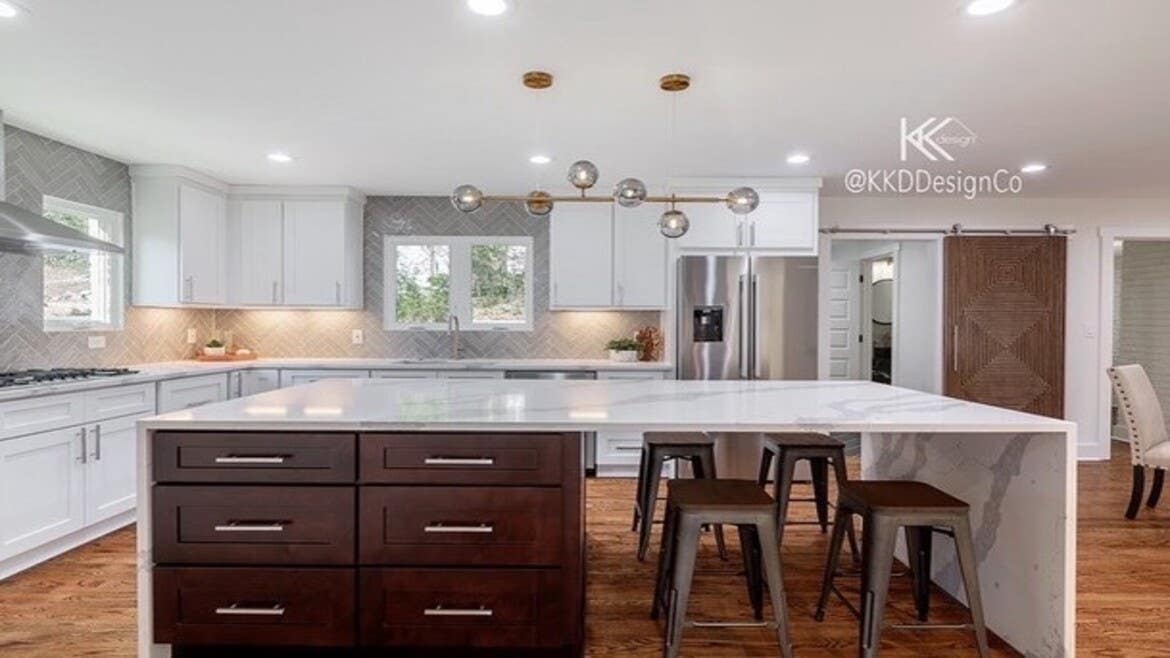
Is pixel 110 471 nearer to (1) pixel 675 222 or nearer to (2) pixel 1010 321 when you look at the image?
(1) pixel 675 222

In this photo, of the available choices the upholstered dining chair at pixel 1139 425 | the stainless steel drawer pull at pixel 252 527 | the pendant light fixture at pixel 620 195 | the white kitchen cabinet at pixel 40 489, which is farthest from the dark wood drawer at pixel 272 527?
the upholstered dining chair at pixel 1139 425

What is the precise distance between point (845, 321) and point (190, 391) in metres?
5.72

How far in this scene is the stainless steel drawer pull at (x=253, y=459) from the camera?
1.94 m

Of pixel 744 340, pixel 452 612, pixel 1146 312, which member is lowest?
pixel 452 612

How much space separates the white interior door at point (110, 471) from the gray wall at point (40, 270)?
2.36 ft

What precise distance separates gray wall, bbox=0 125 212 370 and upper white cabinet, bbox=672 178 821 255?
3.83 metres

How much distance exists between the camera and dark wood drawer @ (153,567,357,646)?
1.95 metres

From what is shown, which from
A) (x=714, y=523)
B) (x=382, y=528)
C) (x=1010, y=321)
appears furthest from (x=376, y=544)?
(x=1010, y=321)

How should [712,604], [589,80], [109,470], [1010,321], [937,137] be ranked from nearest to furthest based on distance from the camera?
[712,604]
[589,80]
[109,470]
[937,137]
[1010,321]

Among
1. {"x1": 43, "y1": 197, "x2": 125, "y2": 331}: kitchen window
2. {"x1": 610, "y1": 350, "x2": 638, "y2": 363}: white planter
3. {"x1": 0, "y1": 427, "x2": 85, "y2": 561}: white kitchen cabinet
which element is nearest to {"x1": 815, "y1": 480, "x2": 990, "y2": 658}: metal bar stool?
{"x1": 610, "y1": 350, "x2": 638, "y2": 363}: white planter

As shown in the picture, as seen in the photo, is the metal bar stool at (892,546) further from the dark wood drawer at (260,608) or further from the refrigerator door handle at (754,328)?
the refrigerator door handle at (754,328)

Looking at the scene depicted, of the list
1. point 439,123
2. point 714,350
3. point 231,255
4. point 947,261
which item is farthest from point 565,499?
point 947,261

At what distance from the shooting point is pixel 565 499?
6.47ft

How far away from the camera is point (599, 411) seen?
2109mm
